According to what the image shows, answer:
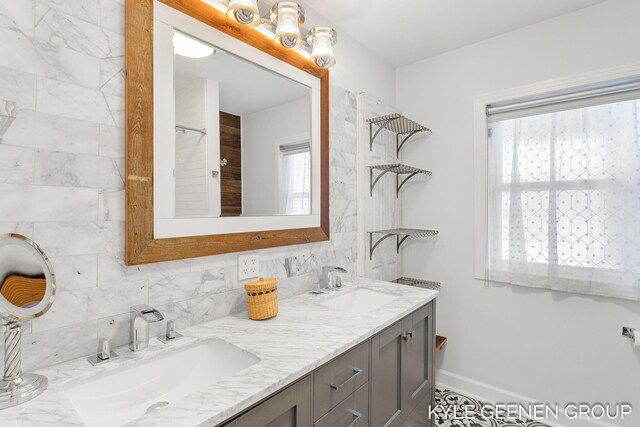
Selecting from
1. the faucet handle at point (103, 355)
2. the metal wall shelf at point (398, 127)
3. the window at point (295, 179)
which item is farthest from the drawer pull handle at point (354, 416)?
the metal wall shelf at point (398, 127)

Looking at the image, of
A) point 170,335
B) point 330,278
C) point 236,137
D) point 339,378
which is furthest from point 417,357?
point 236,137

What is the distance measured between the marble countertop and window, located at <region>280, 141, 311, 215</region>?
48cm

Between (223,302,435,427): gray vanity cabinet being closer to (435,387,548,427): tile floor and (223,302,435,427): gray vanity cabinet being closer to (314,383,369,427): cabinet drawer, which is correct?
(314,383,369,427): cabinet drawer

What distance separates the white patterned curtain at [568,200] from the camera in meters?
1.78

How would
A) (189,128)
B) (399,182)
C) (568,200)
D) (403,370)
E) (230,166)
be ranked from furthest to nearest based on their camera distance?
(399,182) → (568,200) → (403,370) → (230,166) → (189,128)

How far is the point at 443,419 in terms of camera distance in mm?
2023

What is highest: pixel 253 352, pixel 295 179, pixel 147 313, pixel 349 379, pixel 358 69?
pixel 358 69

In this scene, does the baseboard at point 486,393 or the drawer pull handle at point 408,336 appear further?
the baseboard at point 486,393

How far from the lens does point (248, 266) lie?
1446 mm

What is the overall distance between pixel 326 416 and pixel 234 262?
699 mm

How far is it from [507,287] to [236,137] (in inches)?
78.4

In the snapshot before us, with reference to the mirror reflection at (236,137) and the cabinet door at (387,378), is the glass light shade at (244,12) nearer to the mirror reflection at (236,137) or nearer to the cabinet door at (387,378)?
the mirror reflection at (236,137)

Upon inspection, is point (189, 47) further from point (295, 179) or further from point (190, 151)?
point (295, 179)
